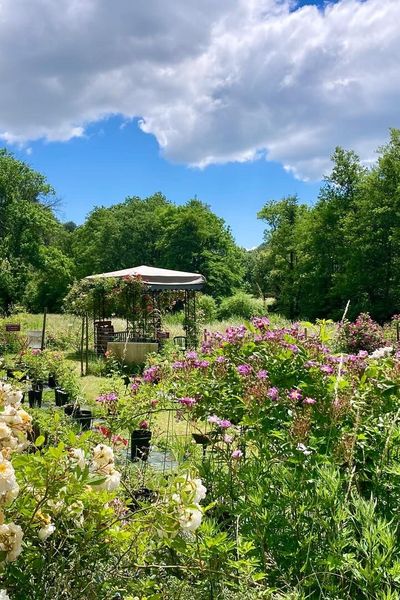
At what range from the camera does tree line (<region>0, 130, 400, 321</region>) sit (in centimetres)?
2416

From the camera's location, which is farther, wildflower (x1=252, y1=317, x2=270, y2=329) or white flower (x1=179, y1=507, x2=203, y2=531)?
wildflower (x1=252, y1=317, x2=270, y2=329)

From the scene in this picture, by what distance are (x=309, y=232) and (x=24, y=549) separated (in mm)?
27318

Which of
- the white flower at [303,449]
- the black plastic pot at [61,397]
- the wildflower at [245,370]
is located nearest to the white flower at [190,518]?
the white flower at [303,449]

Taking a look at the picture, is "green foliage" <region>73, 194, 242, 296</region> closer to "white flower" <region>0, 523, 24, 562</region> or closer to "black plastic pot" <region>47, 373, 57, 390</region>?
"black plastic pot" <region>47, 373, 57, 390</region>

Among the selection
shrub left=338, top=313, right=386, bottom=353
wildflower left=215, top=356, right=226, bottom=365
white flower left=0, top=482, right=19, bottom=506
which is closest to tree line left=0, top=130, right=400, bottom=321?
shrub left=338, top=313, right=386, bottom=353

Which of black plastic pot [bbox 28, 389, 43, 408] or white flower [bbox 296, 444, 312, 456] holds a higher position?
white flower [bbox 296, 444, 312, 456]

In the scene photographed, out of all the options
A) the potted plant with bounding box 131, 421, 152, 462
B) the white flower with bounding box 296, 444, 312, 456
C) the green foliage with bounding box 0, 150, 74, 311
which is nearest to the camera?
the white flower with bounding box 296, 444, 312, 456

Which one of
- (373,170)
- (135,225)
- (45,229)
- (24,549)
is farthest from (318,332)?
(135,225)

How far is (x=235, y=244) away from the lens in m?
37.6

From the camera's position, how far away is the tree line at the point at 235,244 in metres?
24.2

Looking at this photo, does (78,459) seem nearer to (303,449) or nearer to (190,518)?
(190,518)

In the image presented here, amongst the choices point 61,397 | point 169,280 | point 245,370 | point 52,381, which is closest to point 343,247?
point 169,280

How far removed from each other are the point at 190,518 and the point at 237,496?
83 centimetres

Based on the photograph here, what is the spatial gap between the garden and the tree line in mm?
17029
